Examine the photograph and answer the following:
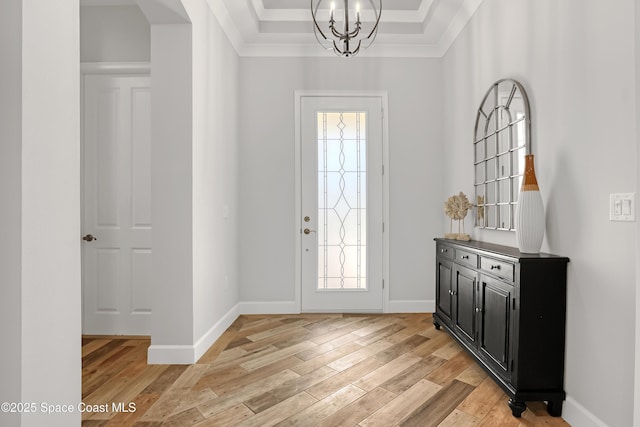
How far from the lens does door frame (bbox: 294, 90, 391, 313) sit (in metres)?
3.79

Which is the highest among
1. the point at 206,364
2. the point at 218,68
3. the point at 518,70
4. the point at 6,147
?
the point at 218,68

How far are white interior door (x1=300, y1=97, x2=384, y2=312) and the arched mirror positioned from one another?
3.74 feet

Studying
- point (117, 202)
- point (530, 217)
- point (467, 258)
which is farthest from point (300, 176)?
point (530, 217)

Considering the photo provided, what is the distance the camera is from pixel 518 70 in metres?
2.36

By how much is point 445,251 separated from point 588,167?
1406mm

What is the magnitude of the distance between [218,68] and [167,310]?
81.7 inches

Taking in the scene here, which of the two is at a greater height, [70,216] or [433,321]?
[70,216]

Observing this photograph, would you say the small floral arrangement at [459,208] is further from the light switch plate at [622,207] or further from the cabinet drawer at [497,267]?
the light switch plate at [622,207]

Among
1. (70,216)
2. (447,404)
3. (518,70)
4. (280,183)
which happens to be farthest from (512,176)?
(70,216)

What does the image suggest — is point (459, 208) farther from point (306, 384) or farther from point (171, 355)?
point (171, 355)

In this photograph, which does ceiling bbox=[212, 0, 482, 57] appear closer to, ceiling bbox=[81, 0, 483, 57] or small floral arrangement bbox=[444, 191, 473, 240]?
ceiling bbox=[81, 0, 483, 57]

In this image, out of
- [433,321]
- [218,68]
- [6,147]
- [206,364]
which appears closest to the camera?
[6,147]

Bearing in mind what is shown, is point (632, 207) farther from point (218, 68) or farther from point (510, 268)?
point (218, 68)

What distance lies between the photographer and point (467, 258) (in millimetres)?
2561
